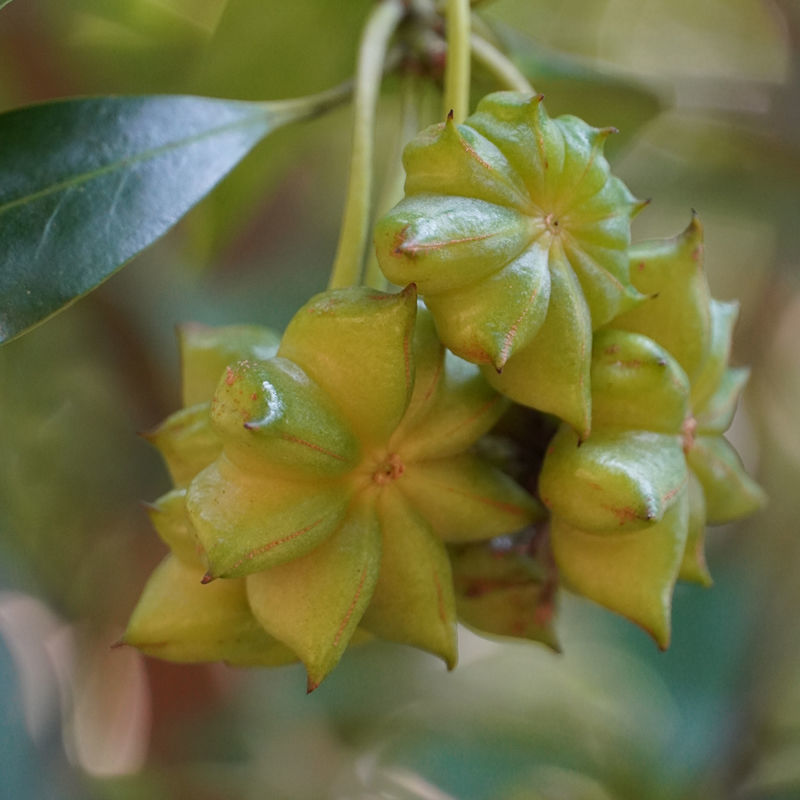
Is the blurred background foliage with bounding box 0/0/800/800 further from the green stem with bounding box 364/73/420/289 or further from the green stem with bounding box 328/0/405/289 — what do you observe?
the green stem with bounding box 328/0/405/289

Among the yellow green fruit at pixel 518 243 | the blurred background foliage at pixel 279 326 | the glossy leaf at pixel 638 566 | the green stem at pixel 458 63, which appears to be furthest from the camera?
the blurred background foliage at pixel 279 326

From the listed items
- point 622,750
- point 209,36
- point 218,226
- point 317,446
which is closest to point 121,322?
point 218,226

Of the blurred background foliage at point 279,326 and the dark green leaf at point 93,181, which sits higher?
the dark green leaf at point 93,181

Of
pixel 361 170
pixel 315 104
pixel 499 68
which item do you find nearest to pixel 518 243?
pixel 361 170

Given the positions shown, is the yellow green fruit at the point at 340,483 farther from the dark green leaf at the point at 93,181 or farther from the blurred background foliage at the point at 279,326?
the blurred background foliage at the point at 279,326

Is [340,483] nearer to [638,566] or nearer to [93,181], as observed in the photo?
[638,566]

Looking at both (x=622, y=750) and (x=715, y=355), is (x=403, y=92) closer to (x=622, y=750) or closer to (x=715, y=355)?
(x=715, y=355)

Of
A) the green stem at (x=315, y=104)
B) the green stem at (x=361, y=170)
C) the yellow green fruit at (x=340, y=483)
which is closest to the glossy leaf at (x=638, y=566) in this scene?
the yellow green fruit at (x=340, y=483)
